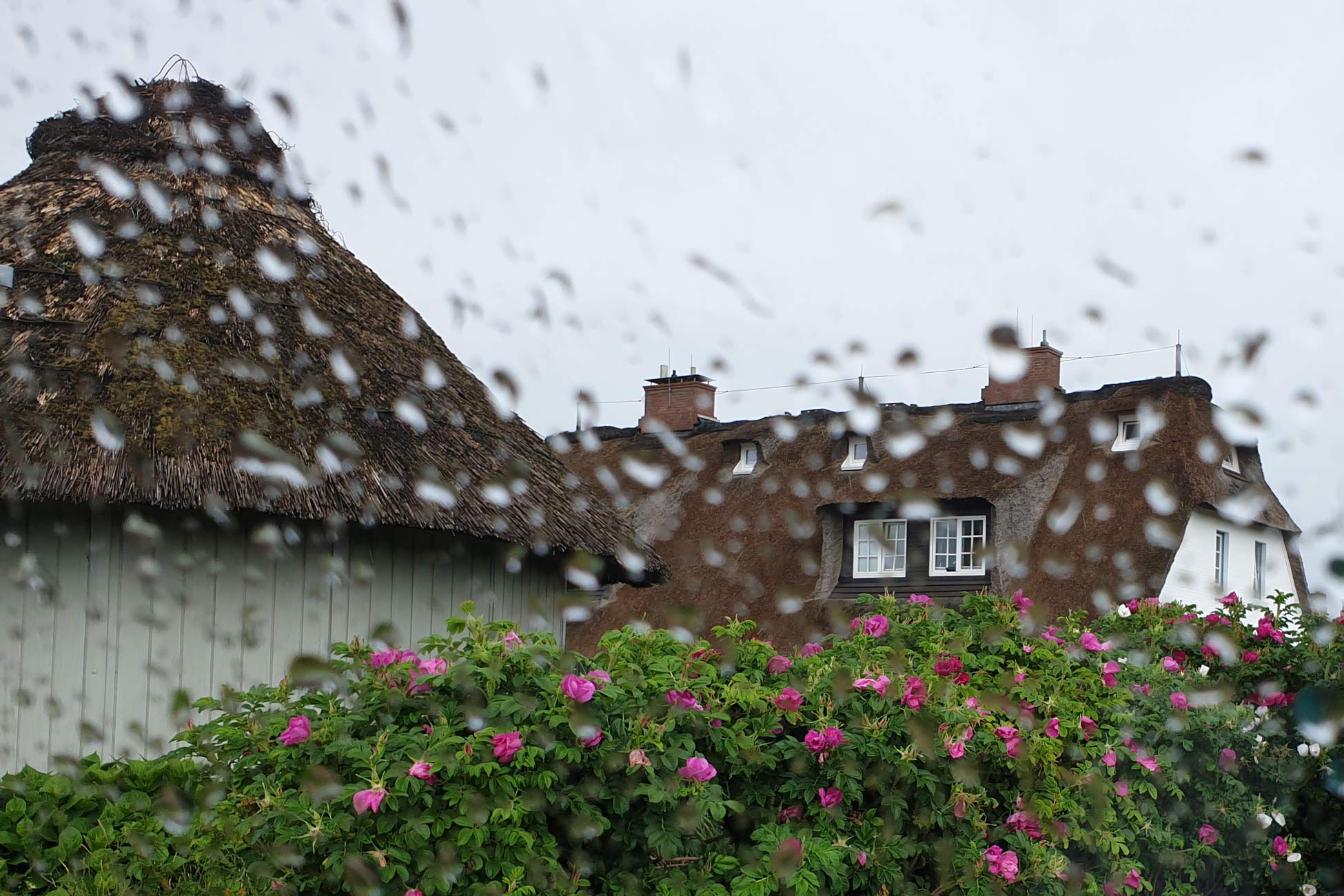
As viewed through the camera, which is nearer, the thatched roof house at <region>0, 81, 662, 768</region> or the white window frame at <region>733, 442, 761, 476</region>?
the thatched roof house at <region>0, 81, 662, 768</region>

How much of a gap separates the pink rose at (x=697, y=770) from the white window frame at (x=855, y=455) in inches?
680

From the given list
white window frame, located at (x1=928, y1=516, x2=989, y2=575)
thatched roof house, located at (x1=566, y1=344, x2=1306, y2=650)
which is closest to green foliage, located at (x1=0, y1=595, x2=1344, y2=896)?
thatched roof house, located at (x1=566, y1=344, x2=1306, y2=650)

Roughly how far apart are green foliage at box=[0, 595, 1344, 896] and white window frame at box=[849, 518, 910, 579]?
14.2 metres

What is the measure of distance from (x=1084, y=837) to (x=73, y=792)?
3.66 meters

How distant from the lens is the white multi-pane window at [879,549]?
19688 millimetres

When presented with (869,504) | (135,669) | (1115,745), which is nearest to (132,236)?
(135,669)

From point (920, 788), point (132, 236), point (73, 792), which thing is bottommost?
point (73, 792)

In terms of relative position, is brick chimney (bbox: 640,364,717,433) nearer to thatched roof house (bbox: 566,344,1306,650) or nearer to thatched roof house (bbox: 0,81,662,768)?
thatched roof house (bbox: 566,344,1306,650)

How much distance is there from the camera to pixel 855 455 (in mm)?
21141

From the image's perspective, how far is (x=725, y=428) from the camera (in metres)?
22.2

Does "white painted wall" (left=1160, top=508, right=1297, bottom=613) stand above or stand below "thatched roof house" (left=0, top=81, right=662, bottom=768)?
below

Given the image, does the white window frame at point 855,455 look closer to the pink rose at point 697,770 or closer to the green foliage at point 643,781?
the green foliage at point 643,781

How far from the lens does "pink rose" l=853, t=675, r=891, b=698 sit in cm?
406

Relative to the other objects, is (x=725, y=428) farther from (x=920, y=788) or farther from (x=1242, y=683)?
(x=920, y=788)
